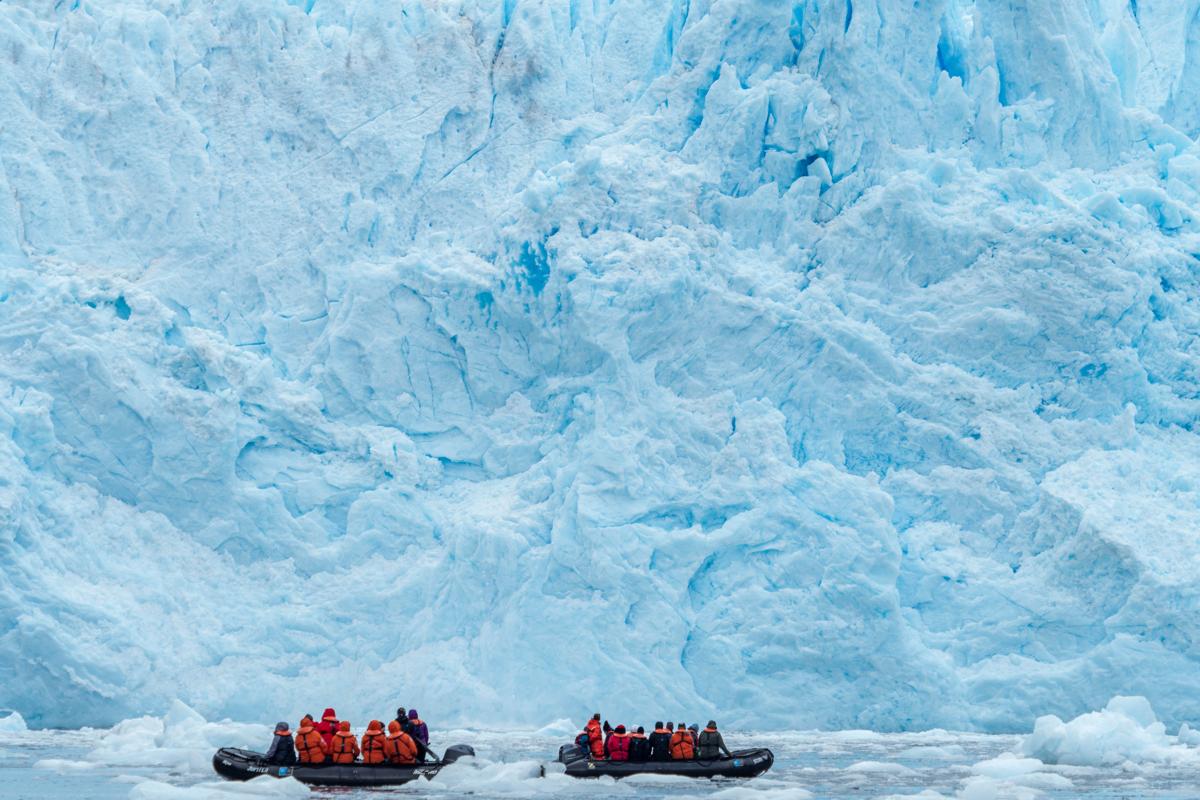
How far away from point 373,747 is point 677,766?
2.62 metres

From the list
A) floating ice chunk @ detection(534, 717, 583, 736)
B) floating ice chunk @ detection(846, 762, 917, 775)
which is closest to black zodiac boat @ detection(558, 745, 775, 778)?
floating ice chunk @ detection(846, 762, 917, 775)

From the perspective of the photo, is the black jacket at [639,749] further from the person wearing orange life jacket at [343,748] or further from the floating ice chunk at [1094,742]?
the floating ice chunk at [1094,742]

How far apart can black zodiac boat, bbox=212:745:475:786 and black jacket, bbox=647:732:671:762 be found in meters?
1.84

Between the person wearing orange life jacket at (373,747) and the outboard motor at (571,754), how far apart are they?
160cm

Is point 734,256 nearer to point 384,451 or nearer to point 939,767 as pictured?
point 384,451

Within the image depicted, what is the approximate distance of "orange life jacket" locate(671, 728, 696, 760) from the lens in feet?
45.9

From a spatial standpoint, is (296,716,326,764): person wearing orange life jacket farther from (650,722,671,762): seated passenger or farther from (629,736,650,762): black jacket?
(650,722,671,762): seated passenger

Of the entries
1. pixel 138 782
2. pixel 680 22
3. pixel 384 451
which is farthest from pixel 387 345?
pixel 138 782

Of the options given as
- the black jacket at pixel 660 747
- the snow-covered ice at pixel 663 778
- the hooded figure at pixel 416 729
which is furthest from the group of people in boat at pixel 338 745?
the black jacket at pixel 660 747

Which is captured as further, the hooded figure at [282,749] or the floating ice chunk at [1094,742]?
the floating ice chunk at [1094,742]

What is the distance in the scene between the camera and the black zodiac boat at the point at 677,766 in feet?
43.9

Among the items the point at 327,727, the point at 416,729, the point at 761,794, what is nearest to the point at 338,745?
the point at 327,727

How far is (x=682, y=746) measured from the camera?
14.0m

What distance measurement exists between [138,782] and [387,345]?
8143mm
